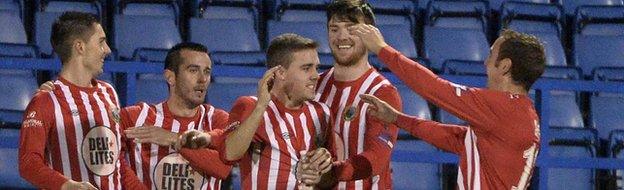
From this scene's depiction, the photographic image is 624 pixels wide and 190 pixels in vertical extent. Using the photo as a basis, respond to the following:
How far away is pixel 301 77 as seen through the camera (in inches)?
245

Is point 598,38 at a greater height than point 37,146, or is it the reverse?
point 37,146

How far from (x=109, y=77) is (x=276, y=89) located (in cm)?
305

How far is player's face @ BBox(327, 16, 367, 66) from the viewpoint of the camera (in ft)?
21.0

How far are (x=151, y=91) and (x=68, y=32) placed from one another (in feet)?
7.90

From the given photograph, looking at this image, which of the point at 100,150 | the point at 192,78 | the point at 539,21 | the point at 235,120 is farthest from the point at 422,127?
the point at 539,21

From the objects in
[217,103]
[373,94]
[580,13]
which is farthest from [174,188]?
[580,13]

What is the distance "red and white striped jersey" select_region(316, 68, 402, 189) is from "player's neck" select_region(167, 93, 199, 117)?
0.61 metres

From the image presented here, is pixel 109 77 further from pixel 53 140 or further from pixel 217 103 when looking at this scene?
pixel 53 140

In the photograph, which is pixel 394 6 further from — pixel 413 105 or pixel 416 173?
pixel 416 173

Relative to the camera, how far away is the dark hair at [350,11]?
253 inches

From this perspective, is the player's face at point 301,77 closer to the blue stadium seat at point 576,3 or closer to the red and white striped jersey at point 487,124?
the red and white striped jersey at point 487,124

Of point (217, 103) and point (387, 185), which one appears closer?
point (387, 185)

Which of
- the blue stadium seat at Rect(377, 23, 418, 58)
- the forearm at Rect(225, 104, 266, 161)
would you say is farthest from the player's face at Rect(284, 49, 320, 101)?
the blue stadium seat at Rect(377, 23, 418, 58)

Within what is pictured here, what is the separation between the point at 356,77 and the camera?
6469 mm
